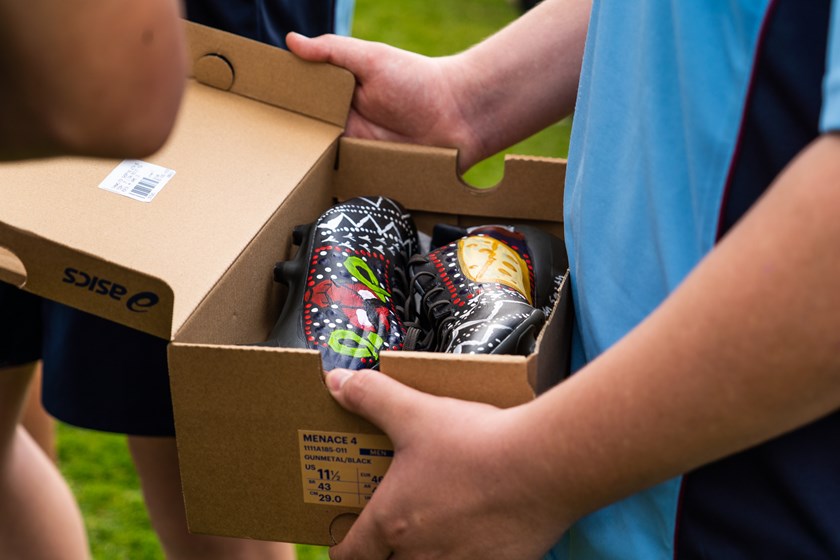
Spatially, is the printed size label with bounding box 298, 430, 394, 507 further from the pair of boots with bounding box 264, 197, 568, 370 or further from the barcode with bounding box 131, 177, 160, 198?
the barcode with bounding box 131, 177, 160, 198

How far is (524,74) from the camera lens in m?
1.30

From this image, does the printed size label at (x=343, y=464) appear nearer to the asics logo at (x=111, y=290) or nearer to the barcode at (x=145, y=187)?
the asics logo at (x=111, y=290)

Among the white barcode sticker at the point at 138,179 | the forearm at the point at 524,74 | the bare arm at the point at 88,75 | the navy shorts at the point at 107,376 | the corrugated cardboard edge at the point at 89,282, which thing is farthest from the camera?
the navy shorts at the point at 107,376

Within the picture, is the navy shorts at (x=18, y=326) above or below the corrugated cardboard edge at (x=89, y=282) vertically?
below

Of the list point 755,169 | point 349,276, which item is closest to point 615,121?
point 755,169

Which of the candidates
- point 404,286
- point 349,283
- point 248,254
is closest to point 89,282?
point 248,254

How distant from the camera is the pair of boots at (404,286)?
101 centimetres

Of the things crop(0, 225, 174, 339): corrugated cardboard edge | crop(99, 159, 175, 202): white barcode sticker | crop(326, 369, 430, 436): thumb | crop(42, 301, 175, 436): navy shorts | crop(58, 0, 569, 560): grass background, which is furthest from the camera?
crop(58, 0, 569, 560): grass background

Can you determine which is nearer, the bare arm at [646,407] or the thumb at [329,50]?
the bare arm at [646,407]

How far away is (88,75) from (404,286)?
27.2 inches

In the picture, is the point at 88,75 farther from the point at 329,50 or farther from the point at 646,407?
the point at 329,50

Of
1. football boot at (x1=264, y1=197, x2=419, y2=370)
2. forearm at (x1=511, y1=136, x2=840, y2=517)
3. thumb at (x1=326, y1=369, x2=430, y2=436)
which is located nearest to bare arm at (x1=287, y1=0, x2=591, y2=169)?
football boot at (x1=264, y1=197, x2=419, y2=370)

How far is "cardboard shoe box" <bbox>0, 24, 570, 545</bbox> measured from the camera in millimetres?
882

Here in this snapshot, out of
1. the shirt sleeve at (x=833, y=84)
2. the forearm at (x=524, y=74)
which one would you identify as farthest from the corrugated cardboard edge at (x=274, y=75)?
the shirt sleeve at (x=833, y=84)
